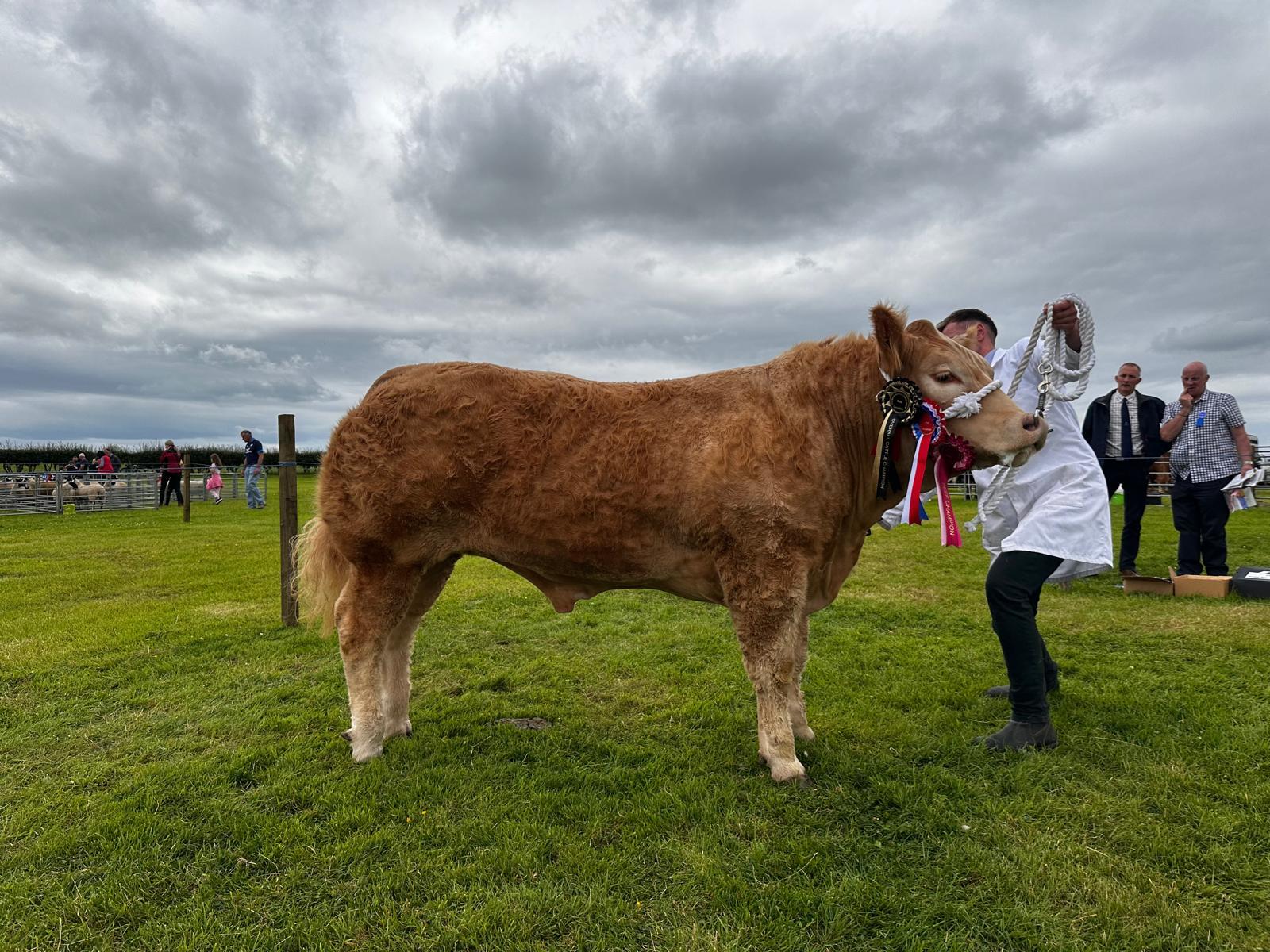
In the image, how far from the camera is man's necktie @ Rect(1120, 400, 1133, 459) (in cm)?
868

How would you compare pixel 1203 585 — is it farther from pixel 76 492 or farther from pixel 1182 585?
pixel 76 492

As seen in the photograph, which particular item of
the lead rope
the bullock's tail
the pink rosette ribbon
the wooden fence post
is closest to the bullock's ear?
the pink rosette ribbon

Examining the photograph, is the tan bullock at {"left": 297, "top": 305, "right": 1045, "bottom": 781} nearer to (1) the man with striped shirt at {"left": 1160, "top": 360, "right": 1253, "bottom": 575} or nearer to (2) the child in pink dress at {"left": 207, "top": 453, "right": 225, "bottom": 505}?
(1) the man with striped shirt at {"left": 1160, "top": 360, "right": 1253, "bottom": 575}

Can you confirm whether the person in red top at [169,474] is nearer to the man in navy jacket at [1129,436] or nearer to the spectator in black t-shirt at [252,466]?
the spectator in black t-shirt at [252,466]

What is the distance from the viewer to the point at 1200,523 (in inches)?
329

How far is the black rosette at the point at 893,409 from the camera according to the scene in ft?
11.6

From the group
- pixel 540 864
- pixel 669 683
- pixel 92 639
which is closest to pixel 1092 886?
pixel 540 864

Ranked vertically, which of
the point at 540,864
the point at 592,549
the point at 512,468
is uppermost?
the point at 512,468

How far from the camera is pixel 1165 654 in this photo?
18.5 ft

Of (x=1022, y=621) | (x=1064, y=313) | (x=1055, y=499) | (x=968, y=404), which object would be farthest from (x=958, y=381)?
(x=1022, y=621)

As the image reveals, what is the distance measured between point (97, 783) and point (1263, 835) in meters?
5.65

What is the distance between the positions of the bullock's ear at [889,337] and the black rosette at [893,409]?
0.08 m

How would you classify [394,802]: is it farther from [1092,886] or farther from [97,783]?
[1092,886]

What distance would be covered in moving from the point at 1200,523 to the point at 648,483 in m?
8.37
